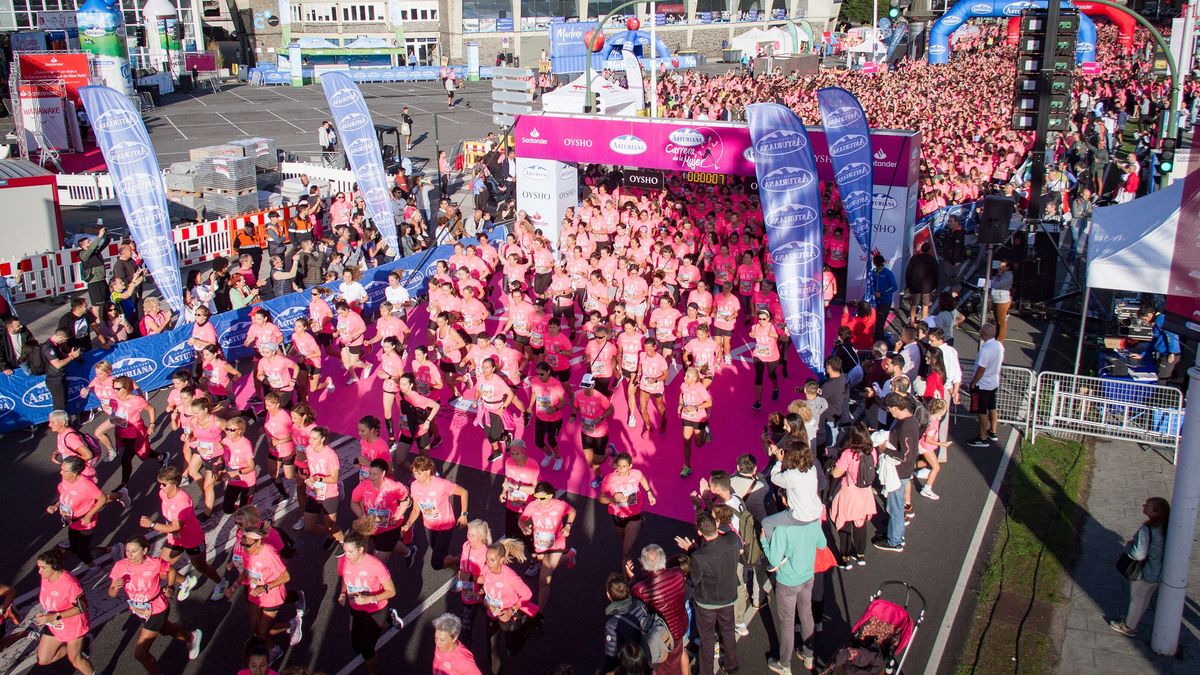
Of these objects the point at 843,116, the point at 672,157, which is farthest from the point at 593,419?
the point at 672,157

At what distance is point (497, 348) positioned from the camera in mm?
10750

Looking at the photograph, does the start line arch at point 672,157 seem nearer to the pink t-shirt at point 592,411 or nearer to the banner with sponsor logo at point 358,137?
the banner with sponsor logo at point 358,137

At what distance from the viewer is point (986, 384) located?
11.1 meters

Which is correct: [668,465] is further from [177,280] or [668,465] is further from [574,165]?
[574,165]

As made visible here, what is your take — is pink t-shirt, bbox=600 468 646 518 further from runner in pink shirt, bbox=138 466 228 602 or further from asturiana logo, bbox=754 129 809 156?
asturiana logo, bbox=754 129 809 156

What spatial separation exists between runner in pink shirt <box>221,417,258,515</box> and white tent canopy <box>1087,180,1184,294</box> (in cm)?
799

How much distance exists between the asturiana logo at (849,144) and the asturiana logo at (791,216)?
3419 millimetres

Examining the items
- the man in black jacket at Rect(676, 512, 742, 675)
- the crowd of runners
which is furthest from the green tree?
the man in black jacket at Rect(676, 512, 742, 675)

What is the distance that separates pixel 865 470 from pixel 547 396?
140 inches

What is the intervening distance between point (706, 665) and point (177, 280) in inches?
415

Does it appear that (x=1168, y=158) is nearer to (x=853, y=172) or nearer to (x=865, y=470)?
(x=853, y=172)

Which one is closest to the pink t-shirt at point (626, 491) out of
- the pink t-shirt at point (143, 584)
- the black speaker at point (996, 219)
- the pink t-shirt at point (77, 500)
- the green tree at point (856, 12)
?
the pink t-shirt at point (143, 584)

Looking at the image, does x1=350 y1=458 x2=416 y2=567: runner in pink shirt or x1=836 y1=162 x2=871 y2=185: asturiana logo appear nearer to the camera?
x1=350 y1=458 x2=416 y2=567: runner in pink shirt

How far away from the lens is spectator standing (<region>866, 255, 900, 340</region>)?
14609 millimetres
